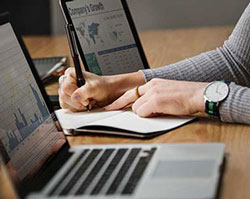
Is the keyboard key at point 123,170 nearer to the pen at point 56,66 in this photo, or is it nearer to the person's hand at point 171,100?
the person's hand at point 171,100

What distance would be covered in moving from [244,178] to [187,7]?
2.49 metres

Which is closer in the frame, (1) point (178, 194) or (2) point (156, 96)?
(1) point (178, 194)

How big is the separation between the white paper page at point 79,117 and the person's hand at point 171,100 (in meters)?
0.08

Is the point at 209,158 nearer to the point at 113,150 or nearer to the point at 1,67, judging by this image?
the point at 113,150

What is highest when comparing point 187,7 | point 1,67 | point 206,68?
point 1,67

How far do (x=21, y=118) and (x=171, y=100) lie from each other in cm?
35

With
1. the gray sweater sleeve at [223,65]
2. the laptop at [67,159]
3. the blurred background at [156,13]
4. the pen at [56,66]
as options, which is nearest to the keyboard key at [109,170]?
the laptop at [67,159]

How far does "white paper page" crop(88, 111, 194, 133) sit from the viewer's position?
43.9 inches

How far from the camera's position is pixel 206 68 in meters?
1.41

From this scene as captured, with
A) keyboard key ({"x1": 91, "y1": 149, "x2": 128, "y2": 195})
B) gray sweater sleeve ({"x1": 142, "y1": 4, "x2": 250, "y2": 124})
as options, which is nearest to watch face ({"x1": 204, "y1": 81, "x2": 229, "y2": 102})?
gray sweater sleeve ({"x1": 142, "y1": 4, "x2": 250, "y2": 124})

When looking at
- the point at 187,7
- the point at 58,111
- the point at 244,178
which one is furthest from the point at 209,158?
the point at 187,7

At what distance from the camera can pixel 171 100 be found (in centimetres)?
116

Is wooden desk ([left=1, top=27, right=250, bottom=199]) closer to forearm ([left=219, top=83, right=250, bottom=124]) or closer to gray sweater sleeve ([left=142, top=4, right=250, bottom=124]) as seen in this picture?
forearm ([left=219, top=83, right=250, bottom=124])

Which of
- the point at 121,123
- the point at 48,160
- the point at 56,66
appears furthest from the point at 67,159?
the point at 56,66
